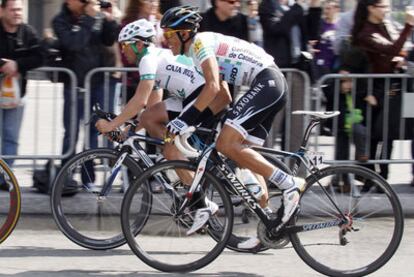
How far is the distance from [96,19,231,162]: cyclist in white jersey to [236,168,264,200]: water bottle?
55 cm

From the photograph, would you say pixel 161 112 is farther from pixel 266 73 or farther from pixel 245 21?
pixel 245 21

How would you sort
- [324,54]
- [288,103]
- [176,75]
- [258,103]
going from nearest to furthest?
[258,103] < [176,75] < [288,103] < [324,54]

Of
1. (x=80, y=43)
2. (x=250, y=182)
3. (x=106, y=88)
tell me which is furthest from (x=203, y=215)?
(x=80, y=43)

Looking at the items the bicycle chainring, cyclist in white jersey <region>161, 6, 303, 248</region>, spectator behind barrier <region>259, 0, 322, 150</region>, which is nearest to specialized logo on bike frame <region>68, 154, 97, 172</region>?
cyclist in white jersey <region>161, 6, 303, 248</region>

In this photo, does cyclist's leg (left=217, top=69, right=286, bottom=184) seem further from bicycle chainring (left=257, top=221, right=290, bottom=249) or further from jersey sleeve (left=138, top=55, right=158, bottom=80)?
jersey sleeve (left=138, top=55, right=158, bottom=80)

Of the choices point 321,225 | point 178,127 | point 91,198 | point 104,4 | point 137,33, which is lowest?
point 91,198

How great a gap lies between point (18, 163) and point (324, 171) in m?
3.32

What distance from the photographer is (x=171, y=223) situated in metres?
6.67

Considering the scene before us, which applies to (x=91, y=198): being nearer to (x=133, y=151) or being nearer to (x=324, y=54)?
(x=133, y=151)

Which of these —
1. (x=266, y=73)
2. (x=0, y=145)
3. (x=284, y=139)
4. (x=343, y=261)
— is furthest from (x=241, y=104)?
(x=0, y=145)

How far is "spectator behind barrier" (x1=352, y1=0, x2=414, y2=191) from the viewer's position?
27.7 feet

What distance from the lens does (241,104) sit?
6375 millimetres

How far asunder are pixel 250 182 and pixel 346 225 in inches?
26.9

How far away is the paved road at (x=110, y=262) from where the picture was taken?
258 inches
